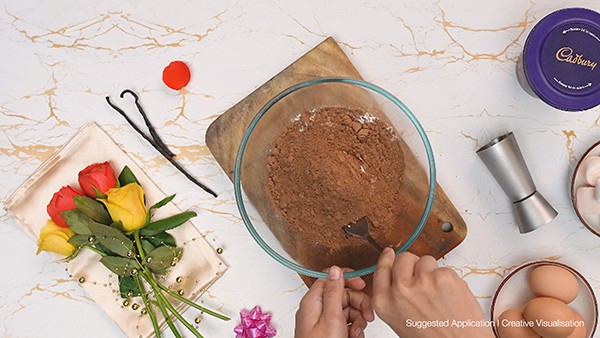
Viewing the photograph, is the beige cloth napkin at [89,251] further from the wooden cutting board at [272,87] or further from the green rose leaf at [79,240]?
the wooden cutting board at [272,87]

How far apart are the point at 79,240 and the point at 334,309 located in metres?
0.53

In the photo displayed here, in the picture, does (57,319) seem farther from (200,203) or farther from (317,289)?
(317,289)

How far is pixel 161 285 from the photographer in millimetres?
1206

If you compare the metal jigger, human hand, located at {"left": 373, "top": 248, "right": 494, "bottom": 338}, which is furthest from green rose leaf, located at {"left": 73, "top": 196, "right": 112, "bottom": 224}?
the metal jigger

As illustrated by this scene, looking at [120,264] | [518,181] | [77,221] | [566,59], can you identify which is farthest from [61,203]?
[566,59]

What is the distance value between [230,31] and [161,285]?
0.53m

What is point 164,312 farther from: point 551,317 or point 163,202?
point 551,317

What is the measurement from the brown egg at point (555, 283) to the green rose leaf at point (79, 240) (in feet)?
2.85

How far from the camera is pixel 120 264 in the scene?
1171 mm

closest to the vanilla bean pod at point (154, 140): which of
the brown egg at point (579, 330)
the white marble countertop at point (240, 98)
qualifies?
the white marble countertop at point (240, 98)

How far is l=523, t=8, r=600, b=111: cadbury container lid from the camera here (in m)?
1.12

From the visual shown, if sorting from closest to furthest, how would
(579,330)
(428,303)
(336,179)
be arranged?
(428,303) → (336,179) → (579,330)

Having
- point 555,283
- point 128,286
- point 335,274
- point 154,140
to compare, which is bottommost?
point 555,283

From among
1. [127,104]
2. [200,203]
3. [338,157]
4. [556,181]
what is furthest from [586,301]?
[127,104]
